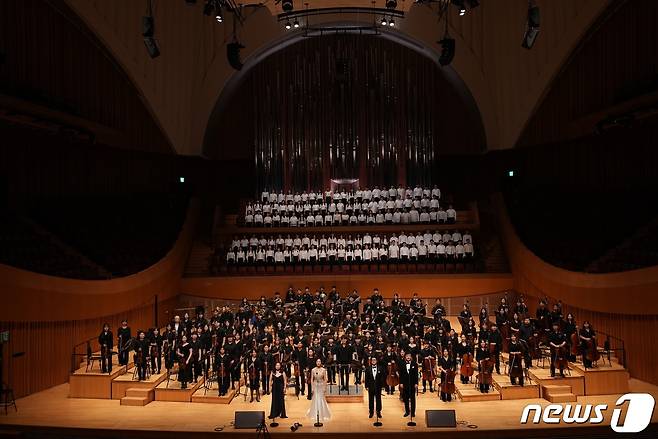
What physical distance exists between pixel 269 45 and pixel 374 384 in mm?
12373

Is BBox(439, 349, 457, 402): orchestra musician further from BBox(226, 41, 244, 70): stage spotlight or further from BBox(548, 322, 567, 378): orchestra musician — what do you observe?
BBox(226, 41, 244, 70): stage spotlight

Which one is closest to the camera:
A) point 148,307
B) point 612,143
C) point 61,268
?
point 61,268

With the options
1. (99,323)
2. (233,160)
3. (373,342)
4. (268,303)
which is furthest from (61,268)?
(233,160)

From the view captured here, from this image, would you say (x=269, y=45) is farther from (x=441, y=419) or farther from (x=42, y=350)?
(x=441, y=419)

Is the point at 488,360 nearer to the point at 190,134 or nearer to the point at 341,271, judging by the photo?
the point at 341,271

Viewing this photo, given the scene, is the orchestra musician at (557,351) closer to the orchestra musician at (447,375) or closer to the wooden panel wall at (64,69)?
the orchestra musician at (447,375)

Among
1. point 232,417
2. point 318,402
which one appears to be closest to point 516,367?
point 318,402

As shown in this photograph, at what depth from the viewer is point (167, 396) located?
30.9ft

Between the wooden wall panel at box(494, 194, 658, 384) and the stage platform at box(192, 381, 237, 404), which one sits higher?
the wooden wall panel at box(494, 194, 658, 384)

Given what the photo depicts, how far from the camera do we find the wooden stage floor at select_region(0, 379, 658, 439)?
7.80 metres

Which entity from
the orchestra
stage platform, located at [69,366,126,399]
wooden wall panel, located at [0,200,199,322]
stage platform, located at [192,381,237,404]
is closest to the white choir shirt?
the orchestra

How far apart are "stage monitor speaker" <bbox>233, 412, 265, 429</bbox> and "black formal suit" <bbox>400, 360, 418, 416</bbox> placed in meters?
1.93

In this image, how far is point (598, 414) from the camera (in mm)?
7980

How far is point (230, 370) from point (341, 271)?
601 centimetres
